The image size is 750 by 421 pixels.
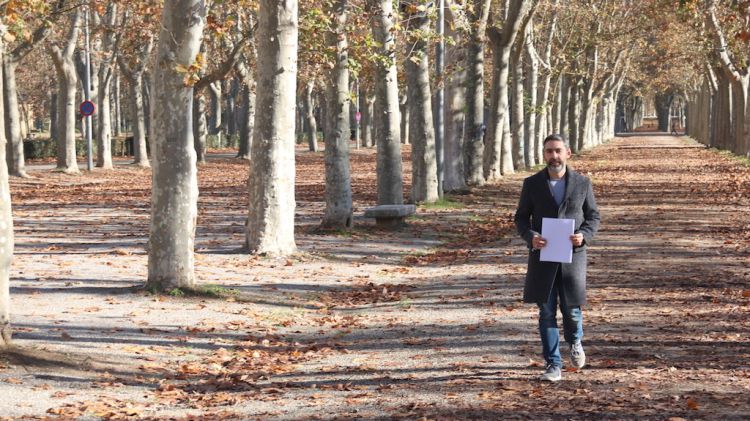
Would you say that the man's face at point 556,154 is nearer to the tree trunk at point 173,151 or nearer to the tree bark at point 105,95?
the tree trunk at point 173,151

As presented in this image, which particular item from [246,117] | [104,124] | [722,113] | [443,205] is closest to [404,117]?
[722,113]

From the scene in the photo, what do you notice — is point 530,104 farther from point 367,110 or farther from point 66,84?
point 367,110

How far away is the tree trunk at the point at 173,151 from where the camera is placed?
13.0 meters

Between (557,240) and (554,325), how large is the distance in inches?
24.4

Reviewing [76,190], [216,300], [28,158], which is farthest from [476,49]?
[28,158]

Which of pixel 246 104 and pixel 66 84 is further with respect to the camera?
pixel 246 104

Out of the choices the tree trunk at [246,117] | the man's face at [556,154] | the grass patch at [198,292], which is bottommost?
the grass patch at [198,292]

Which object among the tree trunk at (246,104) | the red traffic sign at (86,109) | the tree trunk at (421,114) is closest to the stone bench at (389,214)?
the tree trunk at (421,114)

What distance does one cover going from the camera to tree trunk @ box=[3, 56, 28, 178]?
35.5 metres

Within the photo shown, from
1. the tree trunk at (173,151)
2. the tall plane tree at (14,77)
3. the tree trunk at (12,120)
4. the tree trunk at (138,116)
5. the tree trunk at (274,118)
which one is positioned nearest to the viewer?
the tree trunk at (173,151)

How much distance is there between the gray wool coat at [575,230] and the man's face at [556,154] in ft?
0.33

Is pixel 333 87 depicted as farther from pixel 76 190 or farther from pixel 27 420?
pixel 76 190

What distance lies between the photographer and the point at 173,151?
1304 centimetres

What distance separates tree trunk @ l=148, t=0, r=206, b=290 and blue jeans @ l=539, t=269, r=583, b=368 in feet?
17.2
